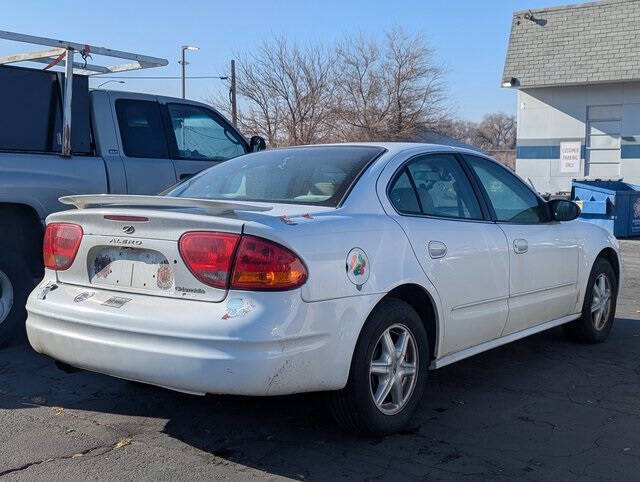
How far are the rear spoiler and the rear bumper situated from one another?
1.55 ft

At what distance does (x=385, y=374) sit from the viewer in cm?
423

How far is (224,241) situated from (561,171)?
20.6 meters

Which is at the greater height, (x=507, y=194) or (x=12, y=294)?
(x=507, y=194)

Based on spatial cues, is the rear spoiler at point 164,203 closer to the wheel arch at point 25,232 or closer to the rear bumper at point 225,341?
the rear bumper at point 225,341

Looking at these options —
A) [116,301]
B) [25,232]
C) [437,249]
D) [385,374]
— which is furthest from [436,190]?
[25,232]

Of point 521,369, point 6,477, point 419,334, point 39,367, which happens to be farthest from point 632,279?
point 6,477

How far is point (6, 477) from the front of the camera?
12.2 feet

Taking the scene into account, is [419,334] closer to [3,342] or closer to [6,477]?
[6,477]

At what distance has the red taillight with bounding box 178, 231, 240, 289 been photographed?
145 inches

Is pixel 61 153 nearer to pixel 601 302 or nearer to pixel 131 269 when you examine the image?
pixel 131 269

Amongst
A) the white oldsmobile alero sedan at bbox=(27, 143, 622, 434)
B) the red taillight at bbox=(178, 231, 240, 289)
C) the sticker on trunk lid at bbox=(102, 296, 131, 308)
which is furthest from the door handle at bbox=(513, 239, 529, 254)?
the sticker on trunk lid at bbox=(102, 296, 131, 308)

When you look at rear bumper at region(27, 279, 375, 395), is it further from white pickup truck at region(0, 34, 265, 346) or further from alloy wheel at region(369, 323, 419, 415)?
white pickup truck at region(0, 34, 265, 346)

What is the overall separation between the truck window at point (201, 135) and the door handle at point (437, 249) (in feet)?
11.7

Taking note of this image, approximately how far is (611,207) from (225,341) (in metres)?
14.3
